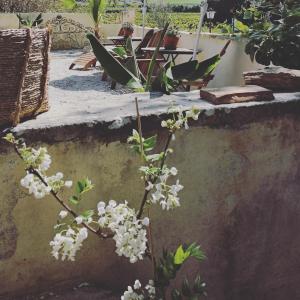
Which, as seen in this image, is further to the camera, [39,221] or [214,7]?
[214,7]

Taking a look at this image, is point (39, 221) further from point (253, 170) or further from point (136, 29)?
point (136, 29)

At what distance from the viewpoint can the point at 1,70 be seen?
1.82 meters

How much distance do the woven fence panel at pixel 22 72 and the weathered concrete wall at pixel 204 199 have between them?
9 centimetres

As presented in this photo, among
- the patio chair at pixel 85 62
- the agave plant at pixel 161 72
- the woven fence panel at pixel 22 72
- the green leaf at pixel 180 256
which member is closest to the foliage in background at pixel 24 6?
the patio chair at pixel 85 62

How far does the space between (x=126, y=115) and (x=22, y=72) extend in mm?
540

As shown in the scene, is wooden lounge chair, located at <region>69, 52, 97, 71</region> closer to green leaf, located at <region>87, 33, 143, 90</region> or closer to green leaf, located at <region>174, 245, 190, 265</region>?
green leaf, located at <region>87, 33, 143, 90</region>

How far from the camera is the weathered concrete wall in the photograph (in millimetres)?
2113

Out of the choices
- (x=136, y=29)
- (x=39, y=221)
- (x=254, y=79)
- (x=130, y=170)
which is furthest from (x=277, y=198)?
(x=136, y=29)

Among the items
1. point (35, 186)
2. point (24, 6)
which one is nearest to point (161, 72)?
point (35, 186)

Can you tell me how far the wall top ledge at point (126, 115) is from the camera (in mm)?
2043

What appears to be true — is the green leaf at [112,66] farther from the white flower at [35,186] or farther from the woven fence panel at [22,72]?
the white flower at [35,186]

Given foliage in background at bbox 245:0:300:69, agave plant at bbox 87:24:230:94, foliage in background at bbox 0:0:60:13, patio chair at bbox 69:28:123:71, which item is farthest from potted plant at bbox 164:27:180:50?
foliage in background at bbox 0:0:60:13

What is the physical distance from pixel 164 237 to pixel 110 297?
413 millimetres

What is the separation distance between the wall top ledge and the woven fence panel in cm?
7
